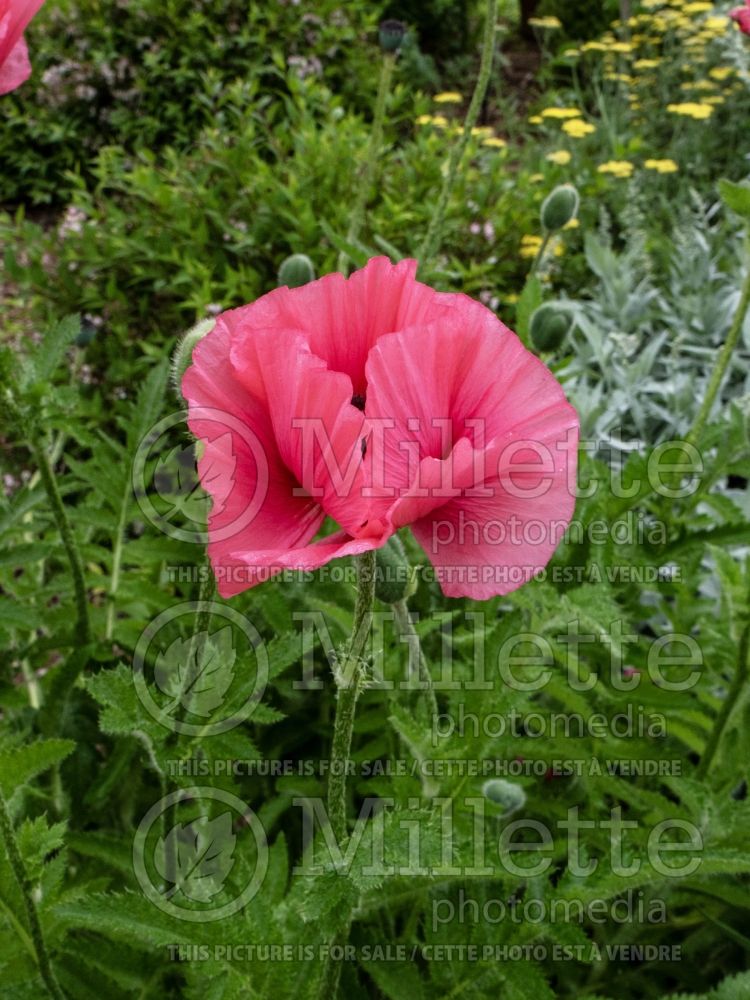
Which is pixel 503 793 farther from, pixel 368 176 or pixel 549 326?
pixel 368 176

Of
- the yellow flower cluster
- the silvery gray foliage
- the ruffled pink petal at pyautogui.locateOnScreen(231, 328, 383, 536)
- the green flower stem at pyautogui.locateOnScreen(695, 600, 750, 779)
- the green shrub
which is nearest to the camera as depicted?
the ruffled pink petal at pyautogui.locateOnScreen(231, 328, 383, 536)

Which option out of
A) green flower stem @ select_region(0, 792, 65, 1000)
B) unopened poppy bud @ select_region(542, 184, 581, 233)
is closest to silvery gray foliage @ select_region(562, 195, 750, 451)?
unopened poppy bud @ select_region(542, 184, 581, 233)

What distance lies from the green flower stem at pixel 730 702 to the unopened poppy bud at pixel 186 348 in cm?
71

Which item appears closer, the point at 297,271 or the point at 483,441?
the point at 483,441

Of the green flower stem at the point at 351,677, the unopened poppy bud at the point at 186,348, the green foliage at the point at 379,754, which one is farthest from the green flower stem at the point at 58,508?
the green flower stem at the point at 351,677

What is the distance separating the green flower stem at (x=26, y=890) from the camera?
725 millimetres

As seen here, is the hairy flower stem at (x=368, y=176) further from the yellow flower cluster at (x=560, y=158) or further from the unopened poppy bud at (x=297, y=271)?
the yellow flower cluster at (x=560, y=158)

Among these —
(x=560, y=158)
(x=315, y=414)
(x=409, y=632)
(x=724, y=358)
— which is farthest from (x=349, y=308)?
(x=560, y=158)

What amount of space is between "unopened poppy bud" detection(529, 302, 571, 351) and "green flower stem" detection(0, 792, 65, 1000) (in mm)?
882

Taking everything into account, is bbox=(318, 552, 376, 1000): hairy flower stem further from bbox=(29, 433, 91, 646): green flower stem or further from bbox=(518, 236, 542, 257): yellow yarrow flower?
bbox=(518, 236, 542, 257): yellow yarrow flower

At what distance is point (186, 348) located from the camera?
2.51ft

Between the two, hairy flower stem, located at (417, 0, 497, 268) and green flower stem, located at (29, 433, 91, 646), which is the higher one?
hairy flower stem, located at (417, 0, 497, 268)

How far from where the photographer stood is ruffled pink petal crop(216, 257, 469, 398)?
583mm

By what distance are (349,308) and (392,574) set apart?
215 mm
